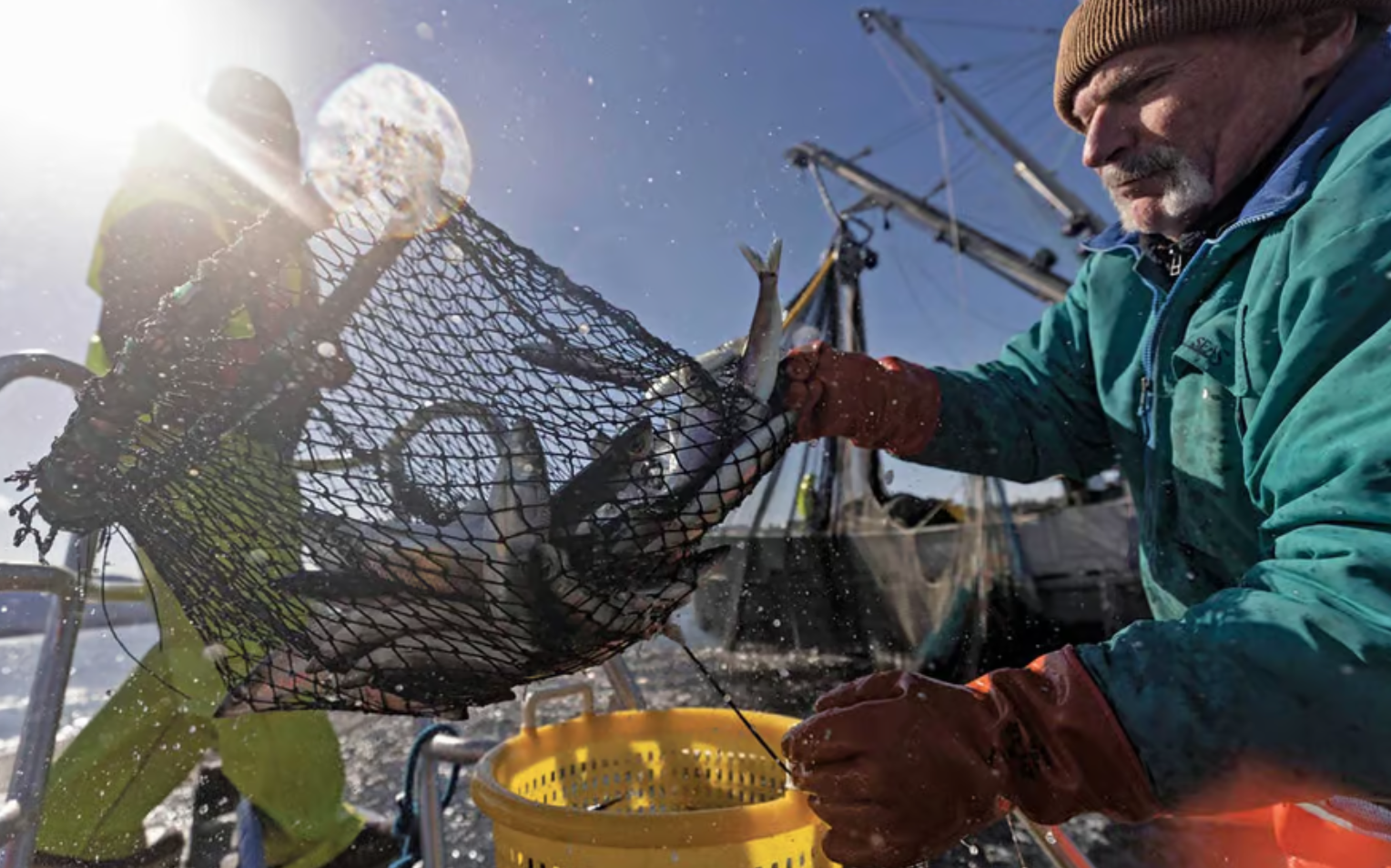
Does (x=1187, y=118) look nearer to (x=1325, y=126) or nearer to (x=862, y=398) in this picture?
(x=1325, y=126)

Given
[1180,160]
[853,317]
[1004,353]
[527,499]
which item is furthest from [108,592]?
[853,317]

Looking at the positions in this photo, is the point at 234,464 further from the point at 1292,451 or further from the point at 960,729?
the point at 1292,451

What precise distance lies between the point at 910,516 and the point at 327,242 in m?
11.7

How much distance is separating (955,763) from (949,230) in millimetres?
19876

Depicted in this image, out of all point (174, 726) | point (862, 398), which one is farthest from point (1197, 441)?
point (174, 726)

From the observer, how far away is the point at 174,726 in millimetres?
2729

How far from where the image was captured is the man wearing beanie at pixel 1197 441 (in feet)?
3.16

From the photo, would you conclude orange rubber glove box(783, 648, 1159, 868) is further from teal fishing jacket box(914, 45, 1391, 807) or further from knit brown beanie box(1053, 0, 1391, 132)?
knit brown beanie box(1053, 0, 1391, 132)

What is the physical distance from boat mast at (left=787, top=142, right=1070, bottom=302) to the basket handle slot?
17.2 m

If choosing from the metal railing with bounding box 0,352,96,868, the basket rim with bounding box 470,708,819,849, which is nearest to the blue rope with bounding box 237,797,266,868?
the metal railing with bounding box 0,352,96,868

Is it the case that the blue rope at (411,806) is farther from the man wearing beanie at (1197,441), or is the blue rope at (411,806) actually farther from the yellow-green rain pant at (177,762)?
the man wearing beanie at (1197,441)

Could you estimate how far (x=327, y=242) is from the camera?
54.2 inches

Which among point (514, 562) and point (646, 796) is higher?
point (514, 562)

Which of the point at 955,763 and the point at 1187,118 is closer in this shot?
the point at 955,763
